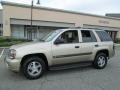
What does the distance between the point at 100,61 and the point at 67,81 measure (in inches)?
98.6

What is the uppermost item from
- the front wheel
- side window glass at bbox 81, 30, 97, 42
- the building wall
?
the building wall

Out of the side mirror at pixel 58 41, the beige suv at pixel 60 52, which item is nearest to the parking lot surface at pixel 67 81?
the beige suv at pixel 60 52

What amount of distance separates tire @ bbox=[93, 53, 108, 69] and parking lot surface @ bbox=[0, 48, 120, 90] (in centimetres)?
29

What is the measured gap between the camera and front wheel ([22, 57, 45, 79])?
20.4 feet

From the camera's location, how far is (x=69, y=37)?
713cm

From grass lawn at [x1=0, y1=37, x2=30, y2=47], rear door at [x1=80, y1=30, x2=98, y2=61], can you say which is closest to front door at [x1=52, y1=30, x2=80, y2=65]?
rear door at [x1=80, y1=30, x2=98, y2=61]

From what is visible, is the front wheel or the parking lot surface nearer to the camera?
the parking lot surface

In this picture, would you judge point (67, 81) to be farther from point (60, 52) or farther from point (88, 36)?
point (88, 36)

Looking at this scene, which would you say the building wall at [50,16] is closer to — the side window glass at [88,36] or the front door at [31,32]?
the front door at [31,32]

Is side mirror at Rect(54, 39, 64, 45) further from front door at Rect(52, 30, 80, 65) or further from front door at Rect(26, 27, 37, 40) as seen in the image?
front door at Rect(26, 27, 37, 40)

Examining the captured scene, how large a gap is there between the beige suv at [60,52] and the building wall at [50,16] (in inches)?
859

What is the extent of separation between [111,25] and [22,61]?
121ft

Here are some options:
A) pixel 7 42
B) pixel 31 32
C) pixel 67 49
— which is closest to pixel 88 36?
pixel 67 49

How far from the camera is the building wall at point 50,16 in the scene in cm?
2745
